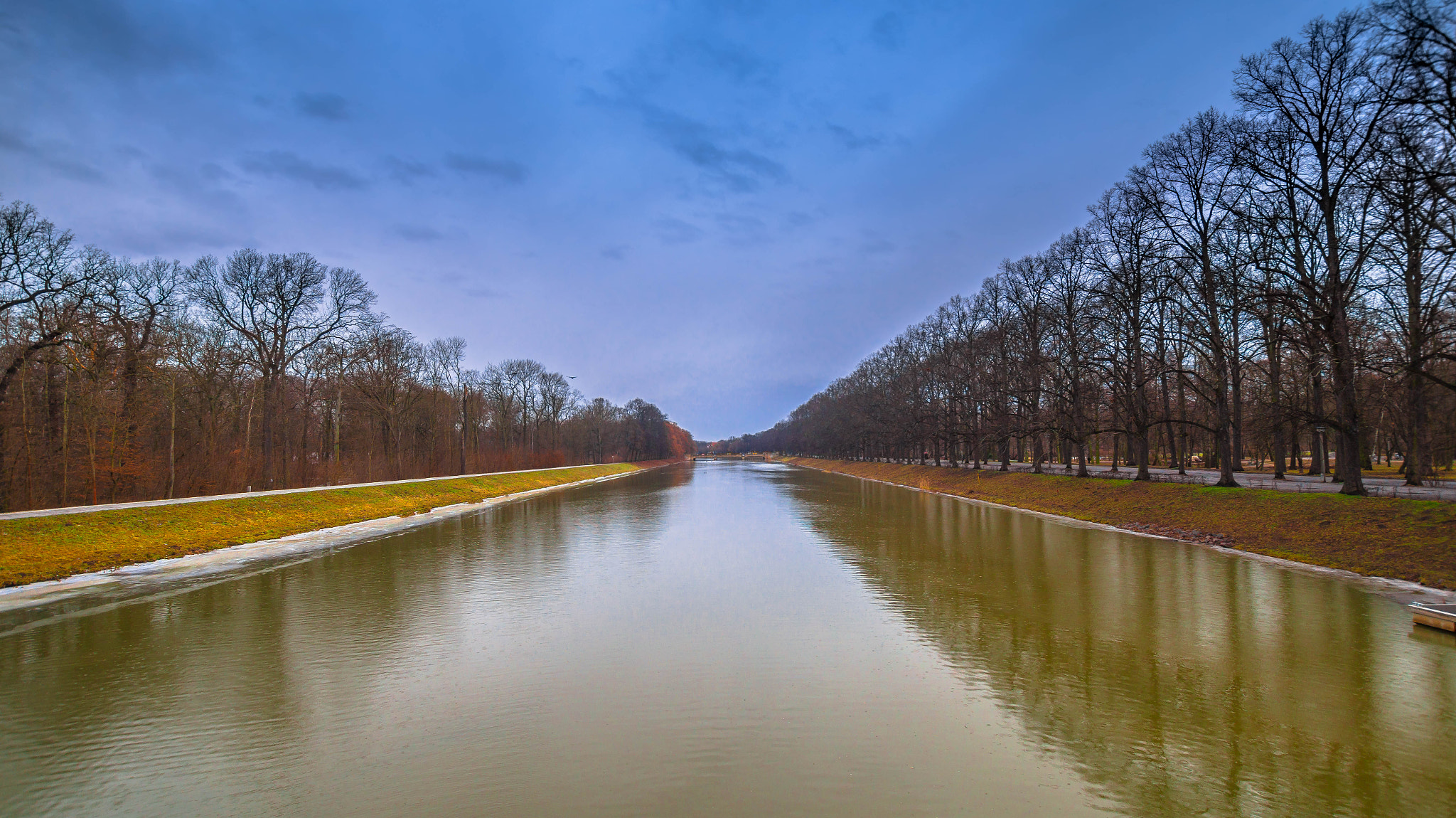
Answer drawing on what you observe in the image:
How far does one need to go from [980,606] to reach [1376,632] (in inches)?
207

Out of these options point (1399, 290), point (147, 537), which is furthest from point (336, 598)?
point (1399, 290)

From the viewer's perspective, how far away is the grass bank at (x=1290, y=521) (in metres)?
12.7

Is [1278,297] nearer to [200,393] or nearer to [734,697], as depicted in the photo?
[734,697]

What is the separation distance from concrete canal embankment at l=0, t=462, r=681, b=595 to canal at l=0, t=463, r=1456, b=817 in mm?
4098

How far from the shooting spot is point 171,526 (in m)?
17.4

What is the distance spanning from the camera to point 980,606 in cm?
1088

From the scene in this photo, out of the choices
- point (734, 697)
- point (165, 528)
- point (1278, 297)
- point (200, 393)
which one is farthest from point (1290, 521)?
point (200, 393)

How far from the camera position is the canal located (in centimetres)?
481

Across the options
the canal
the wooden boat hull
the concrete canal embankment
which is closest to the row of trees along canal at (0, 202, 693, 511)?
the concrete canal embankment

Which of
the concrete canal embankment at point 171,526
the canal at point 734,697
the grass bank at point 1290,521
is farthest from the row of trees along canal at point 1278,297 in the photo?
the concrete canal embankment at point 171,526

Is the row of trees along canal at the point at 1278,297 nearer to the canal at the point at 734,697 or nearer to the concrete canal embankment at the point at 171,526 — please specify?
the canal at the point at 734,697

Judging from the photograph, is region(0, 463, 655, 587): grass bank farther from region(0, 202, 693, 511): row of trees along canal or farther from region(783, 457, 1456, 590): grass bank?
Answer: region(783, 457, 1456, 590): grass bank

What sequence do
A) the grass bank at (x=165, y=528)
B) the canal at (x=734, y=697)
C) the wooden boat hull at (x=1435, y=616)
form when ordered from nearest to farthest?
the canal at (x=734, y=697) < the wooden boat hull at (x=1435, y=616) < the grass bank at (x=165, y=528)

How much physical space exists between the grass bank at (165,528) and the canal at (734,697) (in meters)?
3.98
